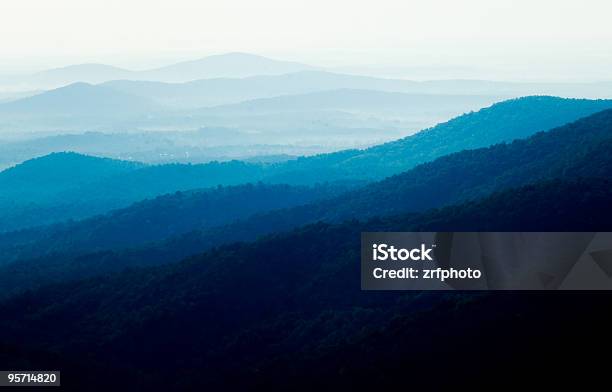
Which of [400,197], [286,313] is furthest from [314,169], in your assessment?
[286,313]

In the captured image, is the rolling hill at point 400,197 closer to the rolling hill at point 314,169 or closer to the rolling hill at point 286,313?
the rolling hill at point 286,313

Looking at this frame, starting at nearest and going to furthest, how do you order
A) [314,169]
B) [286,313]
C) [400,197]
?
1. [286,313]
2. [400,197]
3. [314,169]

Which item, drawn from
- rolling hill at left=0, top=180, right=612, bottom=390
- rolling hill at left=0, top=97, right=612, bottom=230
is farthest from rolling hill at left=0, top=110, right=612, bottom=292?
rolling hill at left=0, top=97, right=612, bottom=230

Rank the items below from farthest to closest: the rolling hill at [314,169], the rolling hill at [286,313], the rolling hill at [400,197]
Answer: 1. the rolling hill at [314,169]
2. the rolling hill at [400,197]
3. the rolling hill at [286,313]

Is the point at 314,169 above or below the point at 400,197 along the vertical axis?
above

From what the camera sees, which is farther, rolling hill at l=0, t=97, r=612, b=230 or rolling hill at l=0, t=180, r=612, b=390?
A: rolling hill at l=0, t=97, r=612, b=230

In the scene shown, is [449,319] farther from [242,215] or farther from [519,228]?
[242,215]

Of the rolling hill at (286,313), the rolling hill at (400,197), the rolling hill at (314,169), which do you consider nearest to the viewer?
the rolling hill at (286,313)

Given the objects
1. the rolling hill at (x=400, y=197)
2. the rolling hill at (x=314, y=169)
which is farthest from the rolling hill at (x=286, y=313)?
the rolling hill at (x=314, y=169)

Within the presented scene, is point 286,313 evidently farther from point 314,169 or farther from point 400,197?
point 314,169

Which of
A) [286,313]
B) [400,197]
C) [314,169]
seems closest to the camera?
[286,313]

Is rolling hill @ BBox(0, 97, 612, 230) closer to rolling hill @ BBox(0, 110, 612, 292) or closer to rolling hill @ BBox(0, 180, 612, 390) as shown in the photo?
rolling hill @ BBox(0, 110, 612, 292)
